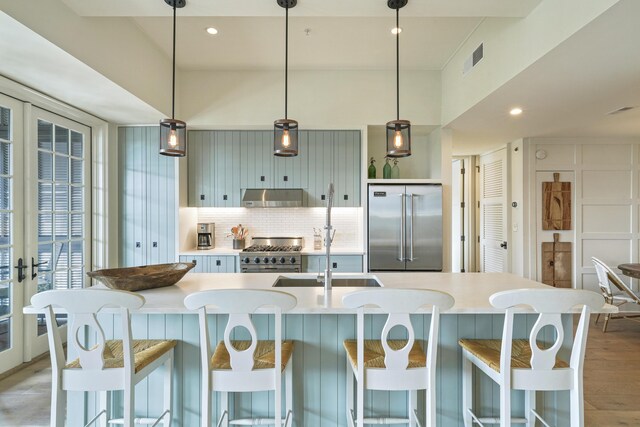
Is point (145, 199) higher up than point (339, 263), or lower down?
higher up

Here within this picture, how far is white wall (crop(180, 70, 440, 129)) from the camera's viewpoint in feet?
14.0

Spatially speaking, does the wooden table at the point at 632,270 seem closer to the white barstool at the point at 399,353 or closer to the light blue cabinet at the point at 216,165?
the white barstool at the point at 399,353

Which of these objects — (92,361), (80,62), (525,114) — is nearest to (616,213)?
(525,114)

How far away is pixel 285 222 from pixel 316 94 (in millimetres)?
1810

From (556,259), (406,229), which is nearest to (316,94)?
(406,229)

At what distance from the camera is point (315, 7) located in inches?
92.7

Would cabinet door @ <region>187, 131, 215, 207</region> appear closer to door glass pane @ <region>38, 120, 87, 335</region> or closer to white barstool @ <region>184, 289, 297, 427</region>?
door glass pane @ <region>38, 120, 87, 335</region>

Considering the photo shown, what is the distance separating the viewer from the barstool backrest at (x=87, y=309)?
1.40 m

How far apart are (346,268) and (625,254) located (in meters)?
4.02

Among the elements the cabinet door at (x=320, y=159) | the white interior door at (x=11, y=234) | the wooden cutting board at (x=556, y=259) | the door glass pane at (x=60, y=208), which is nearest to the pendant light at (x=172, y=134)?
the white interior door at (x=11, y=234)

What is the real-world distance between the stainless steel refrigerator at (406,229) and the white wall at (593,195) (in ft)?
5.35

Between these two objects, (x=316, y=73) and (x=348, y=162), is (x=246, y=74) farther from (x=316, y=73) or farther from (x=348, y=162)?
(x=348, y=162)

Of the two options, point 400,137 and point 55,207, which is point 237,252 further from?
point 400,137

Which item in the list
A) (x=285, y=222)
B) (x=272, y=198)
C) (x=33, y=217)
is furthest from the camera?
(x=285, y=222)
